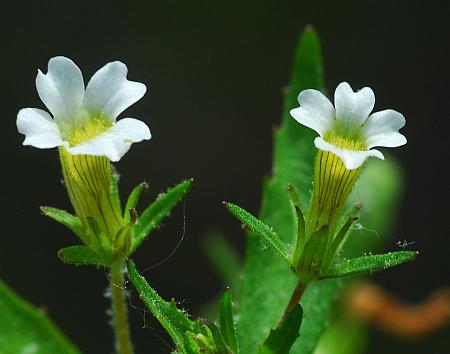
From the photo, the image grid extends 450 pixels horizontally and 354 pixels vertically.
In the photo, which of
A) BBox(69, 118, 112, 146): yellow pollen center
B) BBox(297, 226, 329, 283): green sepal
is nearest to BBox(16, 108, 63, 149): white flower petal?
BBox(69, 118, 112, 146): yellow pollen center

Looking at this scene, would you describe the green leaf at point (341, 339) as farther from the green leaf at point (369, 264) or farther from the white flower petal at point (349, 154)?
the white flower petal at point (349, 154)

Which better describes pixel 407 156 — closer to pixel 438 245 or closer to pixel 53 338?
pixel 438 245


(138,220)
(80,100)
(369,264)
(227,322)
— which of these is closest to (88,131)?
(80,100)

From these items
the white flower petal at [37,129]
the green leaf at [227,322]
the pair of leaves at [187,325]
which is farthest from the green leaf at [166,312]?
the white flower petal at [37,129]

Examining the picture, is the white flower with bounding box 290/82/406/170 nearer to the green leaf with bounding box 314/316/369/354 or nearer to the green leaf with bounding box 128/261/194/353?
the green leaf with bounding box 128/261/194/353

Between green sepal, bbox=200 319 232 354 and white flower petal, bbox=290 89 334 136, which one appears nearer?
green sepal, bbox=200 319 232 354

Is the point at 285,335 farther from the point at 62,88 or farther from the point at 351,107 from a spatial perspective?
the point at 62,88
